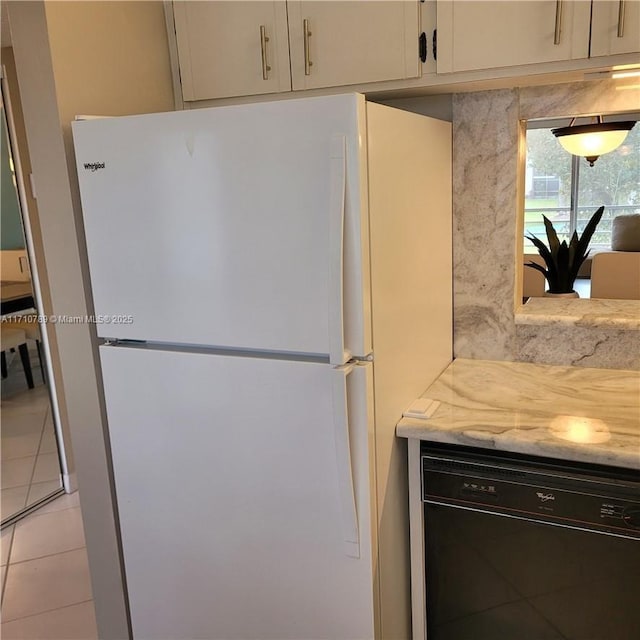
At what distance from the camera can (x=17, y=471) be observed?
3.32m

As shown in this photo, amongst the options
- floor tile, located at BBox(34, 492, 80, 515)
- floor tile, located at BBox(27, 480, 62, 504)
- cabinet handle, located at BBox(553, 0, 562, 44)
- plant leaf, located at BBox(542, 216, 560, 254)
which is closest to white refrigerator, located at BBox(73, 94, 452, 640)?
cabinet handle, located at BBox(553, 0, 562, 44)

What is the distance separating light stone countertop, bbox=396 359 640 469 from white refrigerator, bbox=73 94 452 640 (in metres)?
0.12

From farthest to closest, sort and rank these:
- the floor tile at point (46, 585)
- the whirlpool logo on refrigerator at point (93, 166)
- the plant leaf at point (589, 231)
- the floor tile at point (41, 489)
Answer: the floor tile at point (41, 489) < the floor tile at point (46, 585) < the plant leaf at point (589, 231) < the whirlpool logo on refrigerator at point (93, 166)

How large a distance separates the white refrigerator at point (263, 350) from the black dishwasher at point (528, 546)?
0.12 metres

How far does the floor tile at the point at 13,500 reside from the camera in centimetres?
302

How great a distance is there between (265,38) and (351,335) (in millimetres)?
969

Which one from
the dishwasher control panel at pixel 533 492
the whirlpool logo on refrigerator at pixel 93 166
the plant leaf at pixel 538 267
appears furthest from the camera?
the plant leaf at pixel 538 267

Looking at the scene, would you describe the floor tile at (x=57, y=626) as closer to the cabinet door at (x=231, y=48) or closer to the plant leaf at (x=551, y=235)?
the cabinet door at (x=231, y=48)

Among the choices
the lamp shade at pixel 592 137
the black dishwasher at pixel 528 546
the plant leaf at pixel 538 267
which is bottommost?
the black dishwasher at pixel 528 546

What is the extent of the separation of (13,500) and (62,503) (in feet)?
0.78

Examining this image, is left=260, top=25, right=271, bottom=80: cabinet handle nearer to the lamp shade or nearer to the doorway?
the lamp shade

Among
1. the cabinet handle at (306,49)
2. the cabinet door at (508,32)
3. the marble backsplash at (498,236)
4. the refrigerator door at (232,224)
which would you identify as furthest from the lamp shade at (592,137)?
the refrigerator door at (232,224)

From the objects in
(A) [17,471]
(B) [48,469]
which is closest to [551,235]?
(B) [48,469]

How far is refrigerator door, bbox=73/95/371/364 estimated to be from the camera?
125cm
